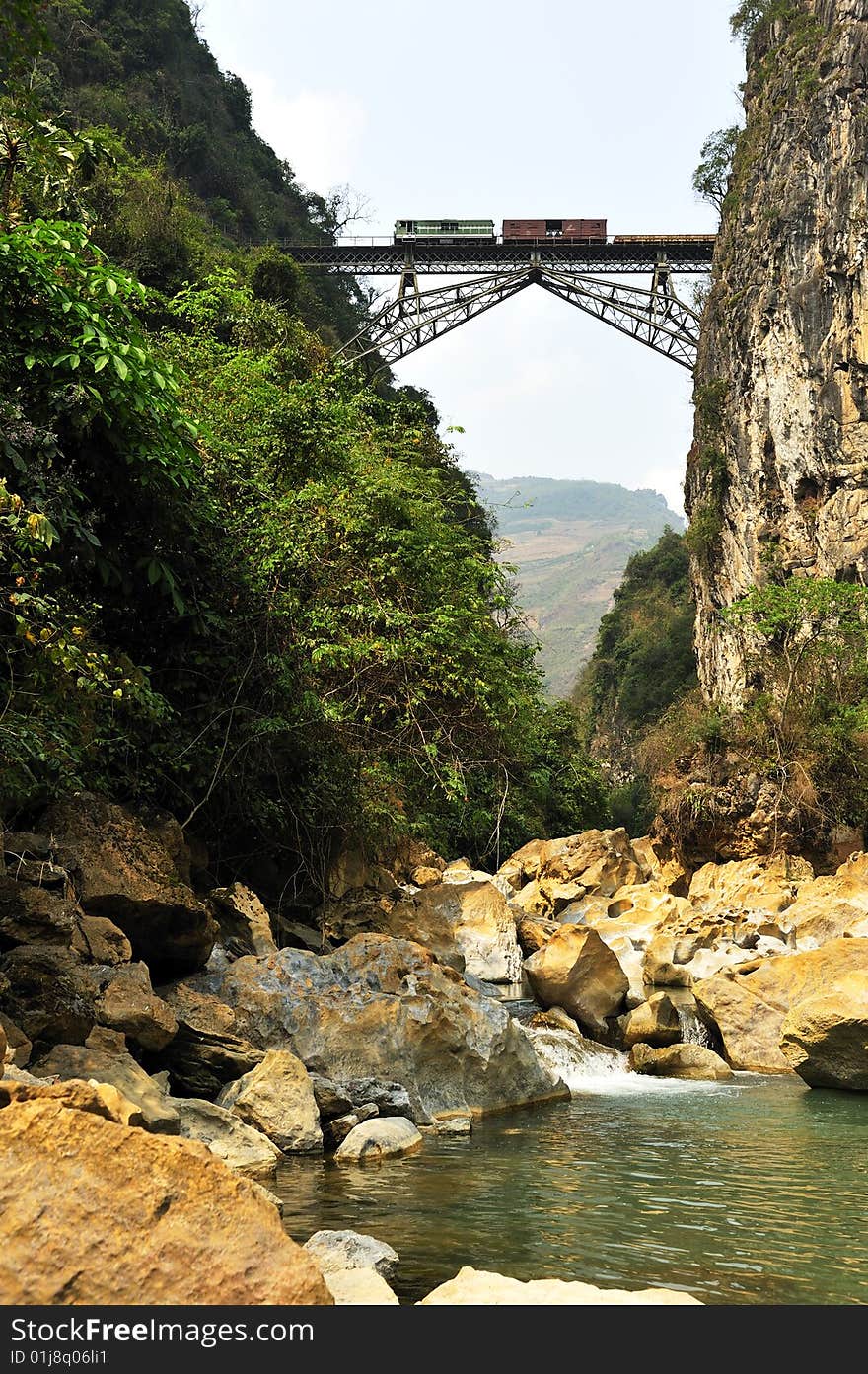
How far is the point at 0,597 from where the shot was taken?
6691 millimetres

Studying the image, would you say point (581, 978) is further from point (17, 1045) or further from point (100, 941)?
point (17, 1045)

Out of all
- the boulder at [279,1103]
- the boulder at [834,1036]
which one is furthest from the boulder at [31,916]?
the boulder at [834,1036]

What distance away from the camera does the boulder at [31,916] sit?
262 inches

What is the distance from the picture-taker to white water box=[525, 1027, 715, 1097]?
410 inches

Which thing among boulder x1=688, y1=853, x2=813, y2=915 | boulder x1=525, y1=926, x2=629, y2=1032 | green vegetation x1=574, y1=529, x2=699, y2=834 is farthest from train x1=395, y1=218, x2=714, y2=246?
boulder x1=525, y1=926, x2=629, y2=1032

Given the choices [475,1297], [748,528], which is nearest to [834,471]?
[748,528]

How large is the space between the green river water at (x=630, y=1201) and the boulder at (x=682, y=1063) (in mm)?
1826

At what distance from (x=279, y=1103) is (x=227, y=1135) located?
654 millimetres

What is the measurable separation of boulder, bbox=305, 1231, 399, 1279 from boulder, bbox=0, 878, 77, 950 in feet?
9.31

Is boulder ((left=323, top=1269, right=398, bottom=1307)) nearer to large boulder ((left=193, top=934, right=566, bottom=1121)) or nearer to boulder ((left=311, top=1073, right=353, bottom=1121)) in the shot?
boulder ((left=311, top=1073, right=353, bottom=1121))

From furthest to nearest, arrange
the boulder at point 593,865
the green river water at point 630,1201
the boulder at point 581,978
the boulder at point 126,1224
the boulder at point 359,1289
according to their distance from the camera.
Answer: the boulder at point 593,865
the boulder at point 581,978
the green river water at point 630,1201
the boulder at point 359,1289
the boulder at point 126,1224

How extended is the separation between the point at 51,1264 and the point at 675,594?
49701mm

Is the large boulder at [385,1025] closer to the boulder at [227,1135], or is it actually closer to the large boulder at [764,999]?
the boulder at [227,1135]
